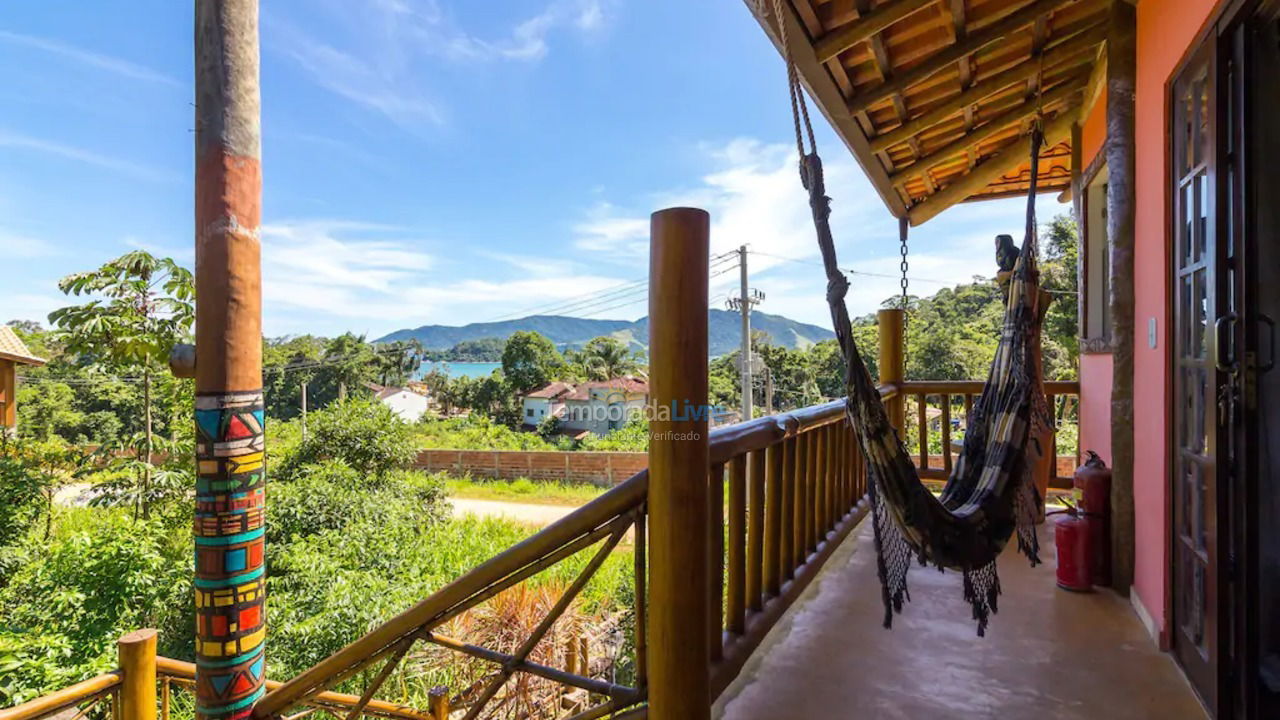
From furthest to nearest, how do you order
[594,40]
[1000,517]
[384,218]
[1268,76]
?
1. [384,218]
2. [594,40]
3. [1000,517]
4. [1268,76]

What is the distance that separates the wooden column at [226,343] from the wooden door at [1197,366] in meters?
2.34

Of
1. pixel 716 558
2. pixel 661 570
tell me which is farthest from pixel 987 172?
pixel 661 570

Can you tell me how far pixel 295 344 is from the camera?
3338cm

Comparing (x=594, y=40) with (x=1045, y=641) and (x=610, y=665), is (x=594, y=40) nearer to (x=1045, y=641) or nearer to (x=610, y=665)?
(x=610, y=665)

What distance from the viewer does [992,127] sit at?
3.25 meters

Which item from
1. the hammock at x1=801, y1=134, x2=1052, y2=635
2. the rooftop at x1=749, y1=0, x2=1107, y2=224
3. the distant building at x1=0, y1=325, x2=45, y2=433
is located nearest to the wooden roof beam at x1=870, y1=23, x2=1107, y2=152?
the rooftop at x1=749, y1=0, x2=1107, y2=224

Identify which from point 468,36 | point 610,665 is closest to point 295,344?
point 468,36

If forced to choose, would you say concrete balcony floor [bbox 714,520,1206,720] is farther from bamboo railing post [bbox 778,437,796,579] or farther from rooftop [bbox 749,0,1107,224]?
rooftop [bbox 749,0,1107,224]

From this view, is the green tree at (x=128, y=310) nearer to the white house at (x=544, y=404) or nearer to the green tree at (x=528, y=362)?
the white house at (x=544, y=404)

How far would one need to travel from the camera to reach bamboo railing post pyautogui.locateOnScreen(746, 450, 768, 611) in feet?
6.17

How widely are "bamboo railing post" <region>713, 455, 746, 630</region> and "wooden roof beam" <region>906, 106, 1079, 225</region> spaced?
8.76ft

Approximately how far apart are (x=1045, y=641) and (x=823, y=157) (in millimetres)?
1742

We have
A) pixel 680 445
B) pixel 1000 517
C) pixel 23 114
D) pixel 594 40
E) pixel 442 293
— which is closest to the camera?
pixel 680 445

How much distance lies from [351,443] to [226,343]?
10189 mm
